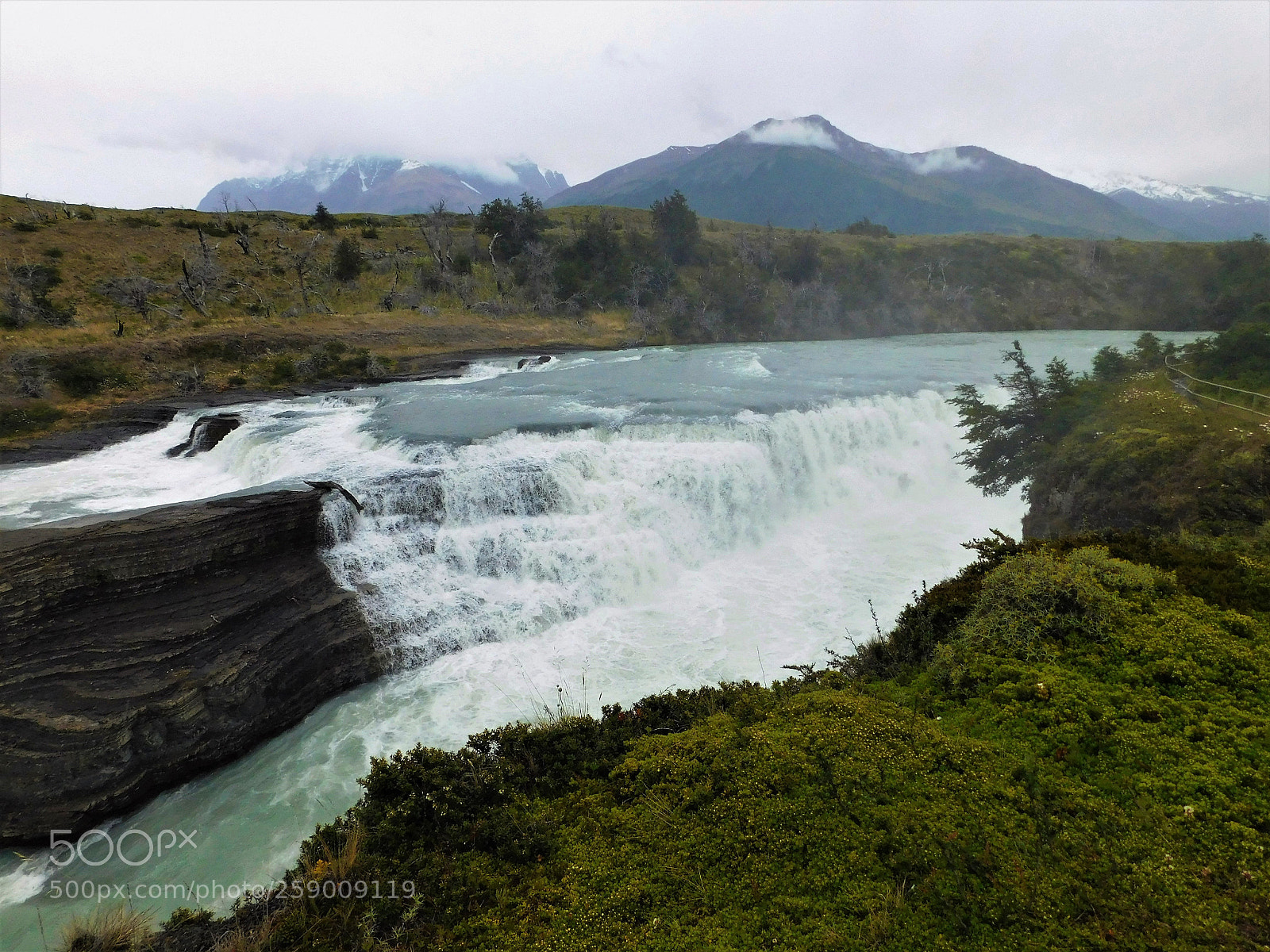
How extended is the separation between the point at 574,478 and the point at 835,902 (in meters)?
12.9

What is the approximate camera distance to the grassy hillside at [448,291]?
29.8m

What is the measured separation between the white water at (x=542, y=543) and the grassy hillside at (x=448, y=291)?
9630 millimetres

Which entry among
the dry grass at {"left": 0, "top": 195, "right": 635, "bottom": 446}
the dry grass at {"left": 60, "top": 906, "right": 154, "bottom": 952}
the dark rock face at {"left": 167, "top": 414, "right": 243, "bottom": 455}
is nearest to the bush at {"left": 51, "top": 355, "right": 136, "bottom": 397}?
the dry grass at {"left": 0, "top": 195, "right": 635, "bottom": 446}

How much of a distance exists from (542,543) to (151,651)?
7661 millimetres

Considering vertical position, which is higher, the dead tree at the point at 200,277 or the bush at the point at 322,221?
the bush at the point at 322,221

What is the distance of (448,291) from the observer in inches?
1945

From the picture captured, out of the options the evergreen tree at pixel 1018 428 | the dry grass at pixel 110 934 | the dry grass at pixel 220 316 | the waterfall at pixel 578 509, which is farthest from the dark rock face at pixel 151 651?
the dry grass at pixel 220 316

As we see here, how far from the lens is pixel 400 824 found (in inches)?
211

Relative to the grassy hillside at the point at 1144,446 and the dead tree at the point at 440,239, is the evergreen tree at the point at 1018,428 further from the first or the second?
the dead tree at the point at 440,239

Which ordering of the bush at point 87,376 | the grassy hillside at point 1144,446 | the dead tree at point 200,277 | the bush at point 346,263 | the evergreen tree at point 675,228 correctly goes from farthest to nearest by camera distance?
1. the evergreen tree at point 675,228
2. the bush at point 346,263
3. the dead tree at point 200,277
4. the bush at point 87,376
5. the grassy hillside at point 1144,446

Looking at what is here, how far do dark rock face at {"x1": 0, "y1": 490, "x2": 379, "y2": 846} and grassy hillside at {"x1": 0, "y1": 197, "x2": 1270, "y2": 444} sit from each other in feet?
60.5

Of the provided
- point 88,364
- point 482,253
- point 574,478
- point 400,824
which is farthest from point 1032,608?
point 482,253

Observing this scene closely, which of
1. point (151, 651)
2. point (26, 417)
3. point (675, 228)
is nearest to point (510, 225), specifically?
point (675, 228)

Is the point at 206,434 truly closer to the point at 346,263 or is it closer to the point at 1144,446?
the point at 1144,446
